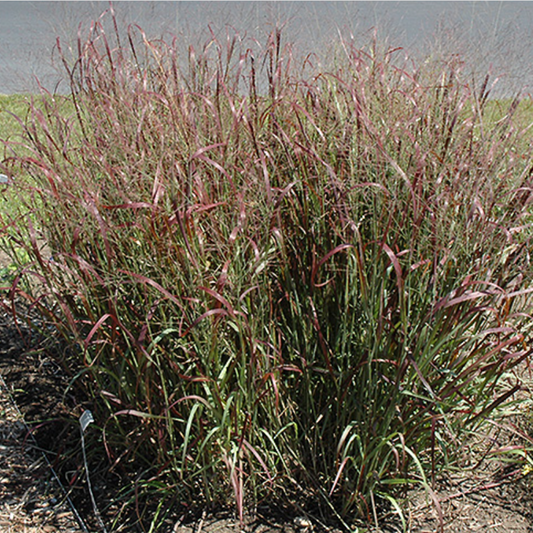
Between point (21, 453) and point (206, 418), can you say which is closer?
point (206, 418)

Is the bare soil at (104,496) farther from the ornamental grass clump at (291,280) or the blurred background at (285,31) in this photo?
the blurred background at (285,31)

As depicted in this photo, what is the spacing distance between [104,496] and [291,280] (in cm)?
108

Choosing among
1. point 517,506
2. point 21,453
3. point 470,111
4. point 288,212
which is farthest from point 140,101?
point 517,506

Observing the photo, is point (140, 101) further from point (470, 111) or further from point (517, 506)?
point (517, 506)

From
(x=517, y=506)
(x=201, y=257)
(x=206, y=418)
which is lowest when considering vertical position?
(x=517, y=506)

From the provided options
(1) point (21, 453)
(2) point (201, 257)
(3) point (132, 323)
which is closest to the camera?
(2) point (201, 257)

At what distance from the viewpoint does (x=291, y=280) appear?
2051 millimetres

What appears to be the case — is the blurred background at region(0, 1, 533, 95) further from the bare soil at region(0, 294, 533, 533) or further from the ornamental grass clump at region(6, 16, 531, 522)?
the bare soil at region(0, 294, 533, 533)

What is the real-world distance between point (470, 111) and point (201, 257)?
4.47 feet

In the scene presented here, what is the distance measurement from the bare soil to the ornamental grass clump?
10cm

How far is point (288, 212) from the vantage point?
2197 mm

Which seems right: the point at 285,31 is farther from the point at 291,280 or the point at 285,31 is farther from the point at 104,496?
the point at 104,496

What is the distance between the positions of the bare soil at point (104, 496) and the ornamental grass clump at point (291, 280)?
10 centimetres

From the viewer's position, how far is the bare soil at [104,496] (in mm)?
2111
